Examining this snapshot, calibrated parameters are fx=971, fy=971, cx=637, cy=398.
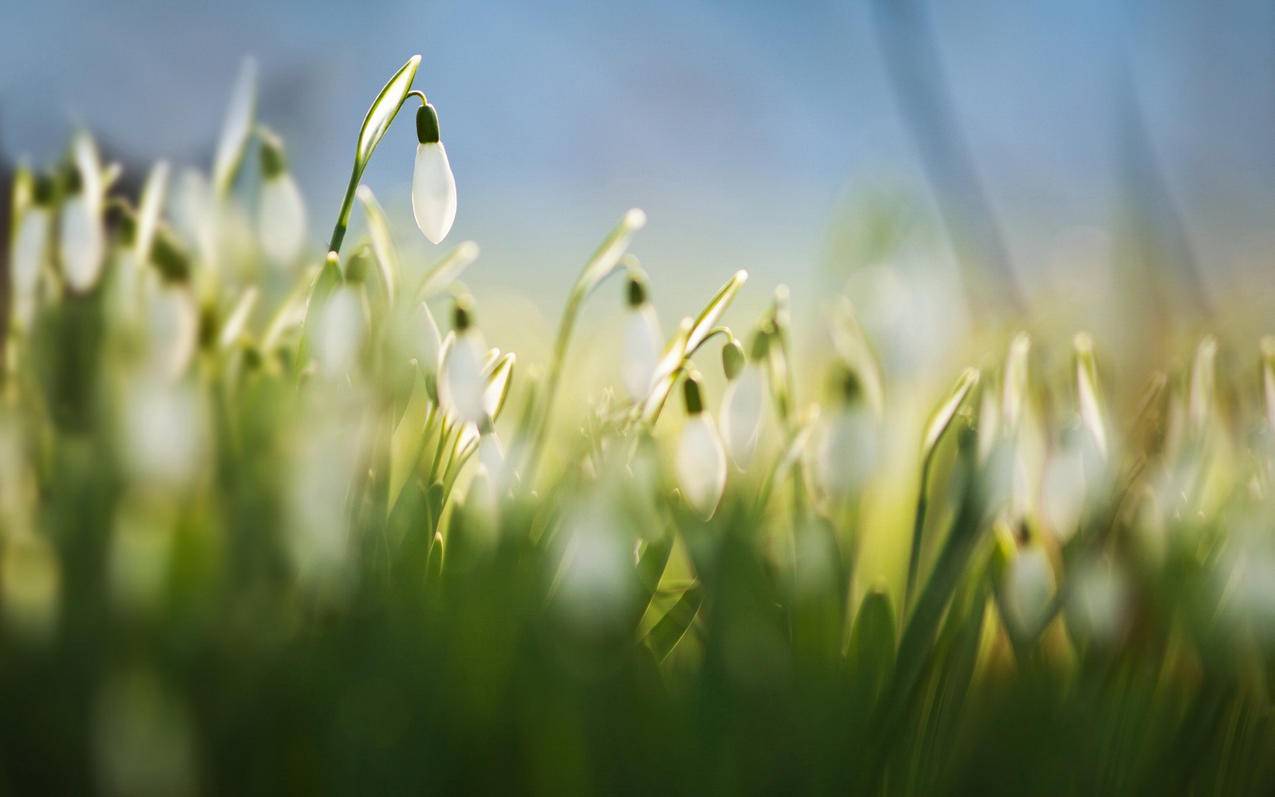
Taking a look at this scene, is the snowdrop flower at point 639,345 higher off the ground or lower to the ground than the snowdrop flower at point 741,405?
higher

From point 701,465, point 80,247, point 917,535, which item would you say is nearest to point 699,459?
point 701,465

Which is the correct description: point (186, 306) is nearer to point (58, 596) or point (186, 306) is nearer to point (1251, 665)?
point (58, 596)

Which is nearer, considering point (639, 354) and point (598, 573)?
point (598, 573)

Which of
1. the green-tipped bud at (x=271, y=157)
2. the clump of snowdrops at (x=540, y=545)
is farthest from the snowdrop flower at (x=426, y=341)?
the green-tipped bud at (x=271, y=157)

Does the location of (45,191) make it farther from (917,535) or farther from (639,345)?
(917,535)

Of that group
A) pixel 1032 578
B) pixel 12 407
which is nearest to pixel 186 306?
pixel 12 407

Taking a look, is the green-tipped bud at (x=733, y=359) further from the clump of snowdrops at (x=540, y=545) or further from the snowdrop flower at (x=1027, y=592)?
the snowdrop flower at (x=1027, y=592)

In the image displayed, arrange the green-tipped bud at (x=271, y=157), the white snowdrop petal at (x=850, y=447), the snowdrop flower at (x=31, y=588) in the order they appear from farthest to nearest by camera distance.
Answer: the green-tipped bud at (x=271, y=157) < the white snowdrop petal at (x=850, y=447) < the snowdrop flower at (x=31, y=588)
